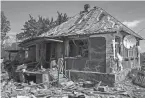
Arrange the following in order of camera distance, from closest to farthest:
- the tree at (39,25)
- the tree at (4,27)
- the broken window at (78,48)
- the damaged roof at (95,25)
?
the damaged roof at (95,25)
the broken window at (78,48)
the tree at (39,25)
the tree at (4,27)

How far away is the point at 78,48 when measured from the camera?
11578 millimetres

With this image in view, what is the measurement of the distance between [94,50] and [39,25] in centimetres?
2238

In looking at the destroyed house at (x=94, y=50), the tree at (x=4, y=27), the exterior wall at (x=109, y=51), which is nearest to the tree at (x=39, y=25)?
the tree at (x=4, y=27)

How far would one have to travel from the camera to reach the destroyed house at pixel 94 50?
948cm

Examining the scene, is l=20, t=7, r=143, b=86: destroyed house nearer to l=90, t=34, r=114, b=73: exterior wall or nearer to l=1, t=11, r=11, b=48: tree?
l=90, t=34, r=114, b=73: exterior wall

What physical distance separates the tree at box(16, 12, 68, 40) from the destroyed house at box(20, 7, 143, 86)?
659 inches

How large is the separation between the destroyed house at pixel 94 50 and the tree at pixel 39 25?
16.7m

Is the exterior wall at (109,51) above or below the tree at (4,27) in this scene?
below

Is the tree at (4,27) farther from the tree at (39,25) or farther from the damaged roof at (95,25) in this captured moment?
the damaged roof at (95,25)

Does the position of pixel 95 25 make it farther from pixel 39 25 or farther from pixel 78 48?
pixel 39 25

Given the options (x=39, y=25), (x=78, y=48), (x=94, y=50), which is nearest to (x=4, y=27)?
(x=39, y=25)

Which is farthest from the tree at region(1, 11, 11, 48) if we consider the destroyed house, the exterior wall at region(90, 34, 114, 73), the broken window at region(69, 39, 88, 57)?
the exterior wall at region(90, 34, 114, 73)

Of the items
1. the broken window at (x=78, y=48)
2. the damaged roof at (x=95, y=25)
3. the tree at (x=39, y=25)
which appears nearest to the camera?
the damaged roof at (x=95, y=25)

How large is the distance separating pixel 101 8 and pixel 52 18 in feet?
65.7
